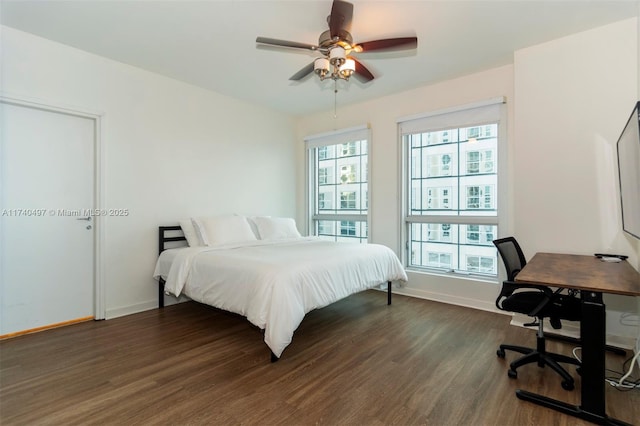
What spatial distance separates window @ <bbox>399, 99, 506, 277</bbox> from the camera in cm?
368

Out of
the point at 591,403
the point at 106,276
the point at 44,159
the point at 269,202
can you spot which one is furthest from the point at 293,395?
the point at 269,202

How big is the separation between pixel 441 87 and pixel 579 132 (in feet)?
5.21

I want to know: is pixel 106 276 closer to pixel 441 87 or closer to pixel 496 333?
pixel 496 333

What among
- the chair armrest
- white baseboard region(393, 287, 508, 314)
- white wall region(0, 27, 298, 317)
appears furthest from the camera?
white baseboard region(393, 287, 508, 314)

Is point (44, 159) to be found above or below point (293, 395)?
above

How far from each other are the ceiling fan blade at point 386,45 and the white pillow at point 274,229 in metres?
2.52

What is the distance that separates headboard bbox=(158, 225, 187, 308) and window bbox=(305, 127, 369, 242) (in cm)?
220

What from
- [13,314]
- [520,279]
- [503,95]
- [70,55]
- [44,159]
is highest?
[70,55]

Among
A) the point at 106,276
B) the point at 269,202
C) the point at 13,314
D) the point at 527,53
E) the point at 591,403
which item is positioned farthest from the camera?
the point at 269,202

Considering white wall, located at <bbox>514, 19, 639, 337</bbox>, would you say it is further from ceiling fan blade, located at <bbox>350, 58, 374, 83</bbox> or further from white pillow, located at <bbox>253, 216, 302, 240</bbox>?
white pillow, located at <bbox>253, 216, 302, 240</bbox>

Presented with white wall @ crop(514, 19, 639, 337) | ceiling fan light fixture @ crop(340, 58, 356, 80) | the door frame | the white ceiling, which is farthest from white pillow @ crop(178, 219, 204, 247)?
white wall @ crop(514, 19, 639, 337)

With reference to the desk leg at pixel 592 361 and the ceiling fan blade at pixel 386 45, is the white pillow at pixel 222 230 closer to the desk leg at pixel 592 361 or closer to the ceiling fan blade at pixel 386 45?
the ceiling fan blade at pixel 386 45

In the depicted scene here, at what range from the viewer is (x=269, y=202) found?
509cm

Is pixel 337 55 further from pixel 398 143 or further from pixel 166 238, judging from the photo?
pixel 166 238
